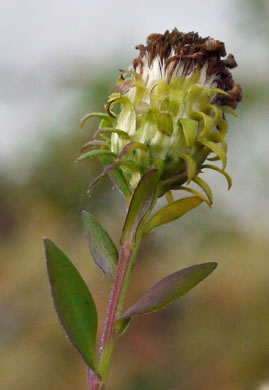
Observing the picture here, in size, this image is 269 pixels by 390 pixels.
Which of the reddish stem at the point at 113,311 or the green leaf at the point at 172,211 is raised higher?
the green leaf at the point at 172,211

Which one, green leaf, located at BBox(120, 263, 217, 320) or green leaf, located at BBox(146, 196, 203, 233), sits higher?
green leaf, located at BBox(146, 196, 203, 233)

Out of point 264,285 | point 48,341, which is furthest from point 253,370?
point 48,341

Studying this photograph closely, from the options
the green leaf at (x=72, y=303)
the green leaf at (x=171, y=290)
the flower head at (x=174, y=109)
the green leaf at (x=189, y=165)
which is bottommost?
the green leaf at (x=171, y=290)
